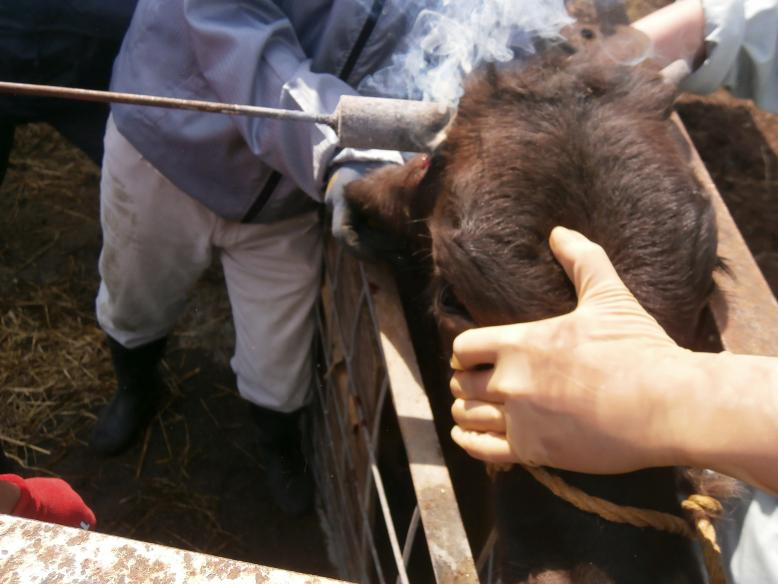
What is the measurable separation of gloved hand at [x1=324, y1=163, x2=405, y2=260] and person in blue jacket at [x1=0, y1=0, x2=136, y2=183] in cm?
116

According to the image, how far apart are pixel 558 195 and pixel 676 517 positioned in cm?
60

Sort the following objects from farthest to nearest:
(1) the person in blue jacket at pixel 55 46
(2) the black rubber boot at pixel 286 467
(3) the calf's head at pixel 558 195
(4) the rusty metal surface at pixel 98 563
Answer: (2) the black rubber boot at pixel 286 467
(1) the person in blue jacket at pixel 55 46
(3) the calf's head at pixel 558 195
(4) the rusty metal surface at pixel 98 563

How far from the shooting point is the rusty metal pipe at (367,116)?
1.38 m

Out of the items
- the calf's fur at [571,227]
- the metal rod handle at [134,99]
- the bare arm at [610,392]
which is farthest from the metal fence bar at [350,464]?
the metal rod handle at [134,99]

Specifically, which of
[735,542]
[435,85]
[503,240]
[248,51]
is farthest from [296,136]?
[735,542]

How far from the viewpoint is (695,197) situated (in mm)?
1545

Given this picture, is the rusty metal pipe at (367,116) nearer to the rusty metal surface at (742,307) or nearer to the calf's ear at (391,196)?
the calf's ear at (391,196)

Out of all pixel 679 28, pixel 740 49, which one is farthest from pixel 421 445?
pixel 740 49

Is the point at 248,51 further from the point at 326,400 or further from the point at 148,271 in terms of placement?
the point at 326,400

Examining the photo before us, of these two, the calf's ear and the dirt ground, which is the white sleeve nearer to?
the calf's ear

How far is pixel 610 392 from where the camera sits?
1.33m

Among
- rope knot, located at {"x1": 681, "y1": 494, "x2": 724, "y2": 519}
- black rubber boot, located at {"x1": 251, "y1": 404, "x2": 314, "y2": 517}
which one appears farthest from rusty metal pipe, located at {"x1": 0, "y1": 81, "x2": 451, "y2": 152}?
black rubber boot, located at {"x1": 251, "y1": 404, "x2": 314, "y2": 517}

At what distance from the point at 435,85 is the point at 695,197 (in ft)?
2.14

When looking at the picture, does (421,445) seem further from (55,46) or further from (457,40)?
(55,46)
